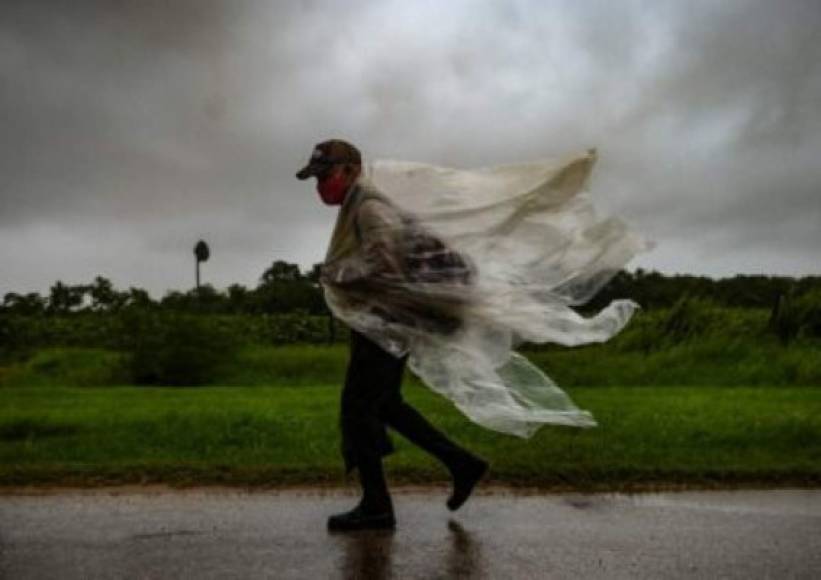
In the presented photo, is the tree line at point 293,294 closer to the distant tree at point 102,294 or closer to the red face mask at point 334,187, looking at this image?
the distant tree at point 102,294

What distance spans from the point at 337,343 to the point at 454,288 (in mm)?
23995

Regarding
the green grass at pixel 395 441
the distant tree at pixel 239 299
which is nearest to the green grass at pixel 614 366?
the green grass at pixel 395 441

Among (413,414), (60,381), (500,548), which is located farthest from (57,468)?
(60,381)

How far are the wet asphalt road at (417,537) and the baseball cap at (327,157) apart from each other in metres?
1.93

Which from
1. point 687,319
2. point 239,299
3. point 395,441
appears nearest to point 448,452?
point 395,441

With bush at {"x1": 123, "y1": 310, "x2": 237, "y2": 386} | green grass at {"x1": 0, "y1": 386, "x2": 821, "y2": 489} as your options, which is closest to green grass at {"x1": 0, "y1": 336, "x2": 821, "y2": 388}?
bush at {"x1": 123, "y1": 310, "x2": 237, "y2": 386}

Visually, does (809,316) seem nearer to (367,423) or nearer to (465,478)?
(465,478)

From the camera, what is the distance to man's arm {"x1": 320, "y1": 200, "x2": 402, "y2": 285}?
6500mm

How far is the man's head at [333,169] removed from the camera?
665 cm

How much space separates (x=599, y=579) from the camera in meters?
5.36

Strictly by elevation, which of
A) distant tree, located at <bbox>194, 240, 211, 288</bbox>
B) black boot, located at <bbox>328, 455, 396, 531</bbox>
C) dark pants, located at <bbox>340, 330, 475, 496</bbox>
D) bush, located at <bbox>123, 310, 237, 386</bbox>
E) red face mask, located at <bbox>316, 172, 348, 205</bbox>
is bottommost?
black boot, located at <bbox>328, 455, 396, 531</bbox>

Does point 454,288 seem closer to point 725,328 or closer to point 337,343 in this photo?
point 725,328

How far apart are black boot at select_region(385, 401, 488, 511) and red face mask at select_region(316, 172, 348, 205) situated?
3.85 ft

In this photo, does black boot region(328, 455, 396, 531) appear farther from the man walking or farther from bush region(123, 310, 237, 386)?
bush region(123, 310, 237, 386)
